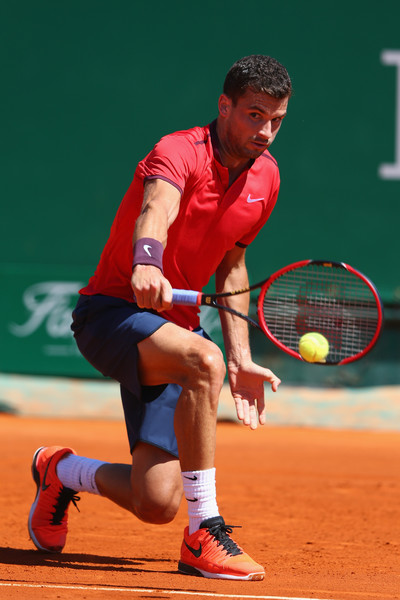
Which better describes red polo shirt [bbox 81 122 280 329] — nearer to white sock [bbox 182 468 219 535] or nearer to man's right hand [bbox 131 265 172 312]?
man's right hand [bbox 131 265 172 312]

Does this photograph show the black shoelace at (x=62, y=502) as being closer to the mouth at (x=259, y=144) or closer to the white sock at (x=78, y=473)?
A: the white sock at (x=78, y=473)

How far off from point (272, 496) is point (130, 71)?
4.59 metres

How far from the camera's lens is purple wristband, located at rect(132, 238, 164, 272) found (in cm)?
283

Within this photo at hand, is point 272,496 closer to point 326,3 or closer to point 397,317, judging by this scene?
point 397,317

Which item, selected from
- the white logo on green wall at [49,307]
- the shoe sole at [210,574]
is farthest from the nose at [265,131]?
the white logo on green wall at [49,307]

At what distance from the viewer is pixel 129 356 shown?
10.5 feet

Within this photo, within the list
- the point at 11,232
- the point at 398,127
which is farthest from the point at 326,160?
the point at 11,232

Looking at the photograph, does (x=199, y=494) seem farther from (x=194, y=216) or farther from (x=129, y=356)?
(x=194, y=216)

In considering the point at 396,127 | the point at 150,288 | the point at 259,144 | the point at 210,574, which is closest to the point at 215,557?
the point at 210,574

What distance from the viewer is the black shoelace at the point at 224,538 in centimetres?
308

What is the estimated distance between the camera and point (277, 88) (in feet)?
10.6

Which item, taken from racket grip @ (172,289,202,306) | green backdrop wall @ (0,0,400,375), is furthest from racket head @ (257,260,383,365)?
green backdrop wall @ (0,0,400,375)

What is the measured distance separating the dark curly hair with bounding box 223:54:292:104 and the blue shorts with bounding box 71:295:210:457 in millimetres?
844

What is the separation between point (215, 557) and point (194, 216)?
1.17m
